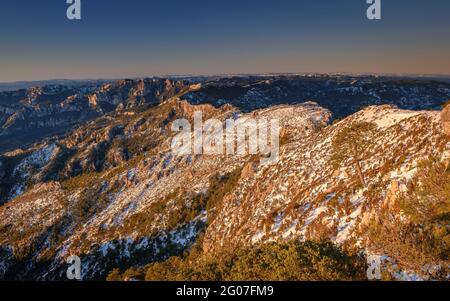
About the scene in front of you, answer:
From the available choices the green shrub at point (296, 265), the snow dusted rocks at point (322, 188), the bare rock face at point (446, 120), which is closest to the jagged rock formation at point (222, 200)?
the snow dusted rocks at point (322, 188)

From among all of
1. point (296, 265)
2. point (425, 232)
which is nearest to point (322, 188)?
point (425, 232)

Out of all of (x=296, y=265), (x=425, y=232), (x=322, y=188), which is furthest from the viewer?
(x=322, y=188)

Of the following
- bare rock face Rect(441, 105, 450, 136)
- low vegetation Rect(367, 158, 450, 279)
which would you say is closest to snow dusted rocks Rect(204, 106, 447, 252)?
bare rock face Rect(441, 105, 450, 136)

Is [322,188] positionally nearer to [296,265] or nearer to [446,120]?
[446,120]

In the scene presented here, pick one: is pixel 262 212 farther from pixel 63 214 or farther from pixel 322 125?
pixel 63 214

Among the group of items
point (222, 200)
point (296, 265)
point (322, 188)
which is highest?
point (296, 265)

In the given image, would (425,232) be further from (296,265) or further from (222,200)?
(222,200)

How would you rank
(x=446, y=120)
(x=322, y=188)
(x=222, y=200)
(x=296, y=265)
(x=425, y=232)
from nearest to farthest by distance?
1. (x=296, y=265)
2. (x=425, y=232)
3. (x=446, y=120)
4. (x=322, y=188)
5. (x=222, y=200)

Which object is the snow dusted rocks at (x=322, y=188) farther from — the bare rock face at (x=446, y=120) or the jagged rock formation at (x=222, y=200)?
the bare rock face at (x=446, y=120)

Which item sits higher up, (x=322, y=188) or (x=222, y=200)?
(x=322, y=188)

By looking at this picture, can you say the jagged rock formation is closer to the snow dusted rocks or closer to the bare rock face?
the snow dusted rocks

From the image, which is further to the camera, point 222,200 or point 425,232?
point 222,200
